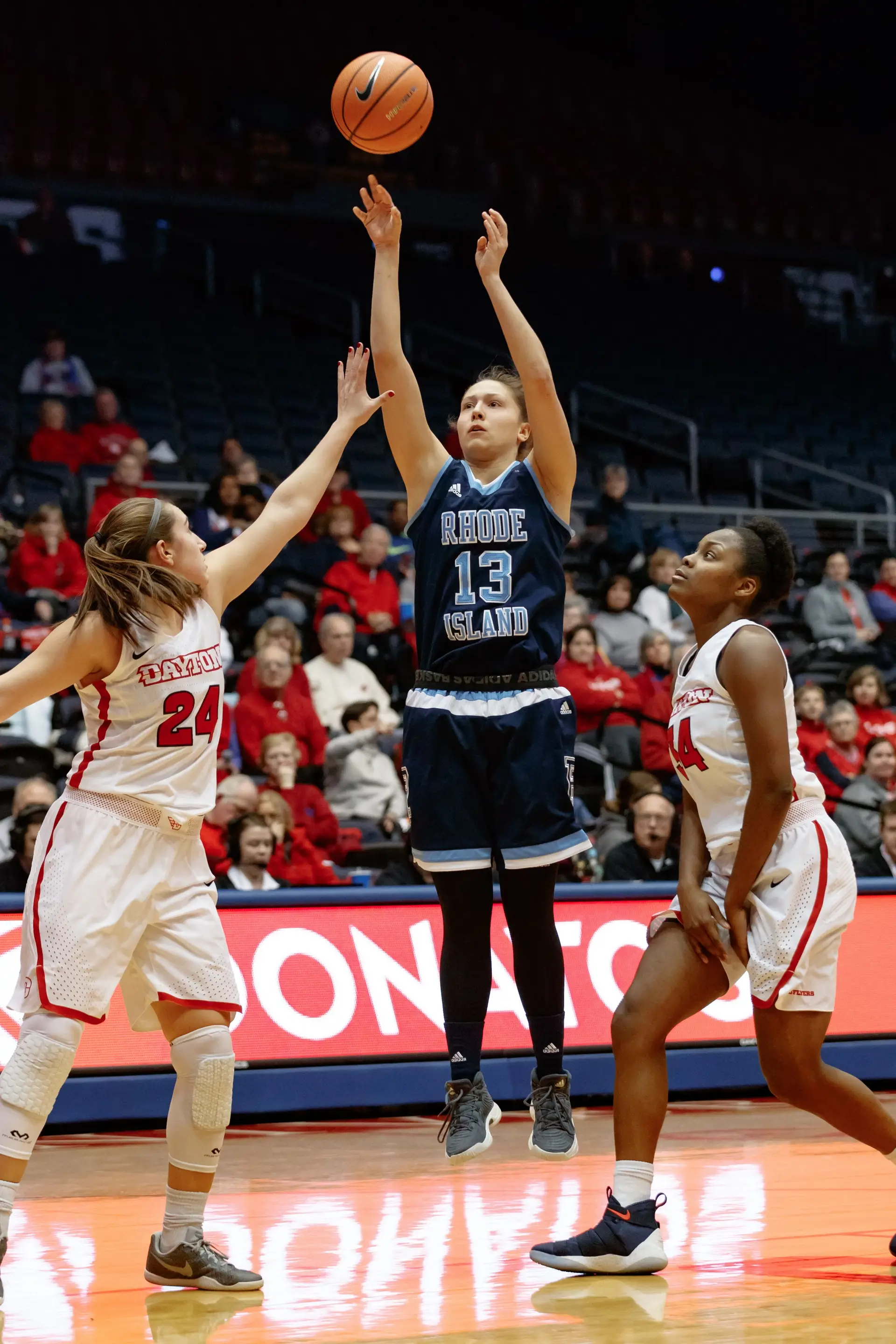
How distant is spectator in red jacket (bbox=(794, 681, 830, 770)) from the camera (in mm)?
10336

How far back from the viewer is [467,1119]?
4.55 m

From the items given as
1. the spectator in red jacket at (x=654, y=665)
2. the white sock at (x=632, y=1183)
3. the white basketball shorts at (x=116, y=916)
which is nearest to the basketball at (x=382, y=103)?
the white basketball shorts at (x=116, y=916)

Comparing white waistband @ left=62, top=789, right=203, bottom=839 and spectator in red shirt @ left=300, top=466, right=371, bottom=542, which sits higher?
spectator in red shirt @ left=300, top=466, right=371, bottom=542

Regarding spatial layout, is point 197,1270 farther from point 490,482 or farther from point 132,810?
point 490,482

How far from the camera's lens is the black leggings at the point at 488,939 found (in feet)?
15.3

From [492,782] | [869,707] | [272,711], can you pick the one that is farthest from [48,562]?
[492,782]

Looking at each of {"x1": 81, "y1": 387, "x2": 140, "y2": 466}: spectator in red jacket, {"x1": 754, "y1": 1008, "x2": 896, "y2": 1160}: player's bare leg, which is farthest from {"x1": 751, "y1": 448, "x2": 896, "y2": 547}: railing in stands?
{"x1": 754, "y1": 1008, "x2": 896, "y2": 1160}: player's bare leg

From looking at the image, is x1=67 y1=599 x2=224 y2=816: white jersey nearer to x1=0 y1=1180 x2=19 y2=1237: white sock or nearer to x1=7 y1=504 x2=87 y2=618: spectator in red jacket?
x1=0 y1=1180 x2=19 y2=1237: white sock

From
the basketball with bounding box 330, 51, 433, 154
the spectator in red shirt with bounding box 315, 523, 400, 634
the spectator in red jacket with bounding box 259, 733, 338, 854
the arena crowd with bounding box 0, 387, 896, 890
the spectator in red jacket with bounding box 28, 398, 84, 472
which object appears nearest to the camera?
the basketball with bounding box 330, 51, 433, 154

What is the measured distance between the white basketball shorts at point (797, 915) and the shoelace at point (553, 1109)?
69 centimetres

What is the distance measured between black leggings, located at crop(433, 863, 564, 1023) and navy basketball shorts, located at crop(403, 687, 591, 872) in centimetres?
6

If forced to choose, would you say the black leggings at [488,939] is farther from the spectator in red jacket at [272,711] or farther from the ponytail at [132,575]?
the spectator in red jacket at [272,711]

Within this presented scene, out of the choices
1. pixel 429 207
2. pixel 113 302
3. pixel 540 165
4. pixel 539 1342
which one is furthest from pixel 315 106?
pixel 539 1342

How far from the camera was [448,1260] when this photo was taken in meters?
4.24
